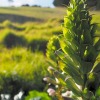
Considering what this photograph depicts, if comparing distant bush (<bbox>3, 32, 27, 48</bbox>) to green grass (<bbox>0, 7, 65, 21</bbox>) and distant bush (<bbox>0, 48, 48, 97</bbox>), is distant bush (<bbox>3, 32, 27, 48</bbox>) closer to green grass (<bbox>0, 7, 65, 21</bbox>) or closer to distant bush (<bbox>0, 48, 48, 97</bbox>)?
distant bush (<bbox>0, 48, 48, 97</bbox>)

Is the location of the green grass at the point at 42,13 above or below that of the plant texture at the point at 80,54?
below

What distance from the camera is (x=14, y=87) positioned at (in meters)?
8.51

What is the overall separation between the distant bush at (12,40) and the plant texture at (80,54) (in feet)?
71.5

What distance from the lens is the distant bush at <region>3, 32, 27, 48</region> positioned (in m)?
24.5

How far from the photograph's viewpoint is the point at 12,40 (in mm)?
25203

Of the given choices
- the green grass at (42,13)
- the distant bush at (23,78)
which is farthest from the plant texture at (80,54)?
the green grass at (42,13)

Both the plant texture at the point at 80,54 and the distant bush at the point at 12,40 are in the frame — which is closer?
the plant texture at the point at 80,54

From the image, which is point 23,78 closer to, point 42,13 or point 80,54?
point 80,54

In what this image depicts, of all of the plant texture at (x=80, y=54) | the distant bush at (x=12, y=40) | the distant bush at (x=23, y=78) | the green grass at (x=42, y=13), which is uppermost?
the plant texture at (x=80, y=54)

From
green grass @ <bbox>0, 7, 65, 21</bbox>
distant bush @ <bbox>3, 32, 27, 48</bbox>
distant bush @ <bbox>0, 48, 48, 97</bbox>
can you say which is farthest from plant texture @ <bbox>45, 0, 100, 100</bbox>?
green grass @ <bbox>0, 7, 65, 21</bbox>

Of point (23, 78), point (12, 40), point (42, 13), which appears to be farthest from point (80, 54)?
point (42, 13)

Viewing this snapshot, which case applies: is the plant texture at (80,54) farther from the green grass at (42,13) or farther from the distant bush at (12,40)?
the green grass at (42,13)

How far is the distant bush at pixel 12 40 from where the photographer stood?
24522 mm

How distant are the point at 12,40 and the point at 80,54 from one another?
22987 millimetres
